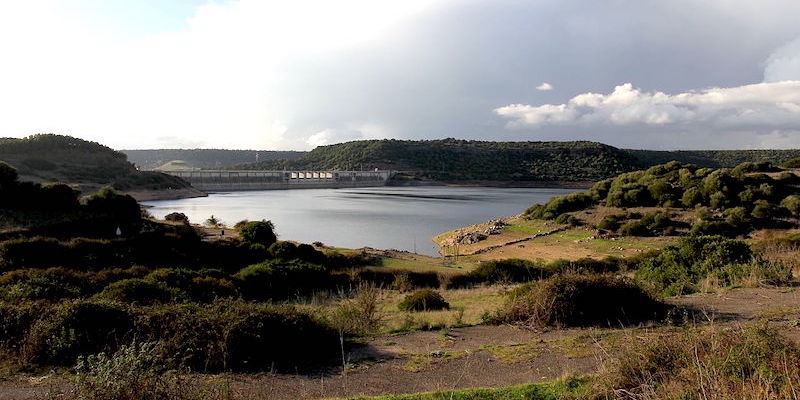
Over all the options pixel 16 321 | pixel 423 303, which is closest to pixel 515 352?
pixel 423 303

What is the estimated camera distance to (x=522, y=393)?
16.4 feet

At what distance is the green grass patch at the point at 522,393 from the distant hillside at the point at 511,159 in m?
116

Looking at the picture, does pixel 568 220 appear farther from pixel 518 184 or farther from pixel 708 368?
pixel 518 184

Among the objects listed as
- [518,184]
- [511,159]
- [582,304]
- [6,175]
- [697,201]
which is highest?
[511,159]

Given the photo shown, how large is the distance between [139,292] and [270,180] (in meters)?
124

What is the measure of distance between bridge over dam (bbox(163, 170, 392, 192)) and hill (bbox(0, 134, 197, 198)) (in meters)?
13.4

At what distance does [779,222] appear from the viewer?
1148 inches

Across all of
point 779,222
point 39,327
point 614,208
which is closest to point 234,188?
point 614,208

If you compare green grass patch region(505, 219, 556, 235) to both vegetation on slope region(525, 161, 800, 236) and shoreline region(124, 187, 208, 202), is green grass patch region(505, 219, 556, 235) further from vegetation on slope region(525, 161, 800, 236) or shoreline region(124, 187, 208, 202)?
shoreline region(124, 187, 208, 202)

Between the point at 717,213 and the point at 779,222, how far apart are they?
3.24 meters

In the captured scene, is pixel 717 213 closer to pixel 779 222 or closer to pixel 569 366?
pixel 779 222

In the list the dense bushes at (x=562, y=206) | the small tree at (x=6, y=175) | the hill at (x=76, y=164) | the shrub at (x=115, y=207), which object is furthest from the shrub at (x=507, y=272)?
the hill at (x=76, y=164)

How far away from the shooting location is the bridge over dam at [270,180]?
118 m

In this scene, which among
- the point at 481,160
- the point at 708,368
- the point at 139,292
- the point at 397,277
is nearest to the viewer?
the point at 708,368
